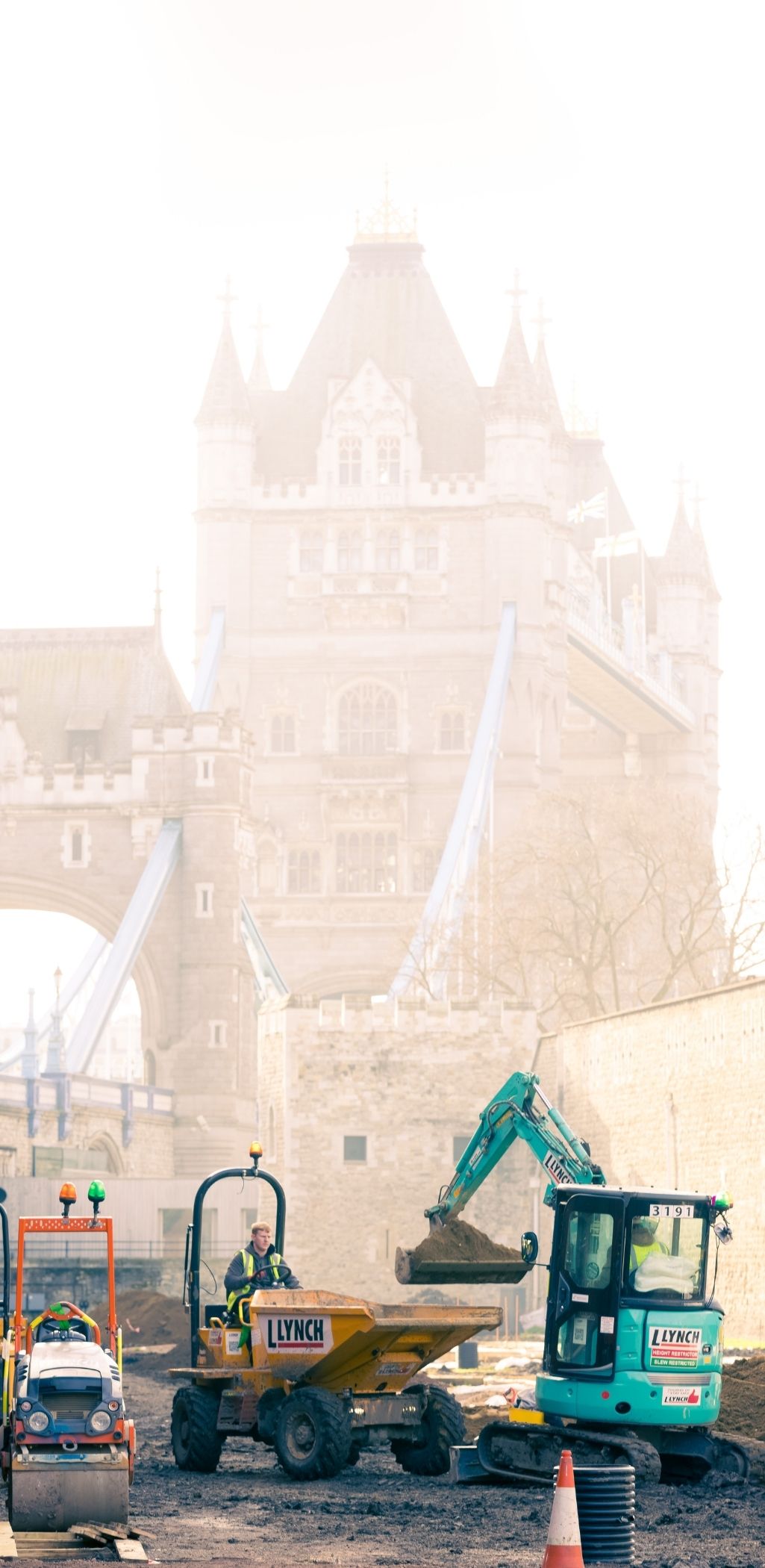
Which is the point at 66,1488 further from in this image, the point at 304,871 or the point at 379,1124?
the point at 304,871

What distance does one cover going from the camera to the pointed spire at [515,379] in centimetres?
9588

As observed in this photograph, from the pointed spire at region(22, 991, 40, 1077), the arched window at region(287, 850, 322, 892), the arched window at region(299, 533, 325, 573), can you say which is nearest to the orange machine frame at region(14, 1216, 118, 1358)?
the pointed spire at region(22, 991, 40, 1077)

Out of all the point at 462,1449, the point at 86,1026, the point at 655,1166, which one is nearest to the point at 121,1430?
the point at 462,1449

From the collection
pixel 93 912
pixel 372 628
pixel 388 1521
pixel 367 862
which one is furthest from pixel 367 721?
pixel 388 1521

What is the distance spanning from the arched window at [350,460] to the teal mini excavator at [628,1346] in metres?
76.3

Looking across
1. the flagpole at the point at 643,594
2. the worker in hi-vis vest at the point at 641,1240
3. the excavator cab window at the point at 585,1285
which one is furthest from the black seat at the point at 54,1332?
the flagpole at the point at 643,594

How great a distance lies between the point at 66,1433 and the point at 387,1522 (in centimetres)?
265

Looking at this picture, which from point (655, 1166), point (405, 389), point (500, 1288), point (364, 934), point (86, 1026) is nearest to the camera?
point (655, 1166)

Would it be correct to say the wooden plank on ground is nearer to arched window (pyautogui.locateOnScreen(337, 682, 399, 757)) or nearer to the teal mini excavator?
the teal mini excavator

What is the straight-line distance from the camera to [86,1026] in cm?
6738

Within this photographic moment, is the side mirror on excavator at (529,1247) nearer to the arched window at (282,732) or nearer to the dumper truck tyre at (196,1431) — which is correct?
the dumper truck tyre at (196,1431)

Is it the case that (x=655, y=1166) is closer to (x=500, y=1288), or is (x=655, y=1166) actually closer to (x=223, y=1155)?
(x=500, y=1288)

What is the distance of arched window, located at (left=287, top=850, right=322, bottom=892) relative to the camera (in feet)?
299

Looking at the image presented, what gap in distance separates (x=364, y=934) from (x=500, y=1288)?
3956 cm
